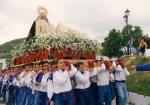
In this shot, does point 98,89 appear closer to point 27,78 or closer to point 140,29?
point 27,78

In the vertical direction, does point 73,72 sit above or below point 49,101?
above

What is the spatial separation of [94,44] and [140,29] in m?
27.9

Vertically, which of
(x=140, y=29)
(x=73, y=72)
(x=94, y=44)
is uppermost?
(x=140, y=29)

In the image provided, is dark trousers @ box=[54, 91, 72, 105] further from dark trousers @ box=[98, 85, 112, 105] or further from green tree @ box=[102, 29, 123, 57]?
green tree @ box=[102, 29, 123, 57]

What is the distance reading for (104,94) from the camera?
1255cm

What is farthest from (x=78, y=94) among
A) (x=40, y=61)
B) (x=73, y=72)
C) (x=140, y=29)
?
(x=140, y=29)

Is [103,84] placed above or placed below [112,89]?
above

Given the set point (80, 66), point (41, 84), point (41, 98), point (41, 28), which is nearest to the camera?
point (80, 66)

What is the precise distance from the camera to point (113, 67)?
504 inches

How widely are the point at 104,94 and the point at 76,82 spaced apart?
1.04 metres

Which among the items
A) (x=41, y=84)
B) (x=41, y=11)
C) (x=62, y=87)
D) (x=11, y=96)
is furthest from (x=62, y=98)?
(x=11, y=96)

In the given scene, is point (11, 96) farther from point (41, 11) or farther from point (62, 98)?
point (62, 98)

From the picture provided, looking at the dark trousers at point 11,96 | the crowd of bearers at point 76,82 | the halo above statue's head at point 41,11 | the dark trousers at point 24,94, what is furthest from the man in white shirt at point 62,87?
the dark trousers at point 11,96

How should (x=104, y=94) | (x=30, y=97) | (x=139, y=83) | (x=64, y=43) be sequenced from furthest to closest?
1. (x=139, y=83)
2. (x=30, y=97)
3. (x=64, y=43)
4. (x=104, y=94)
